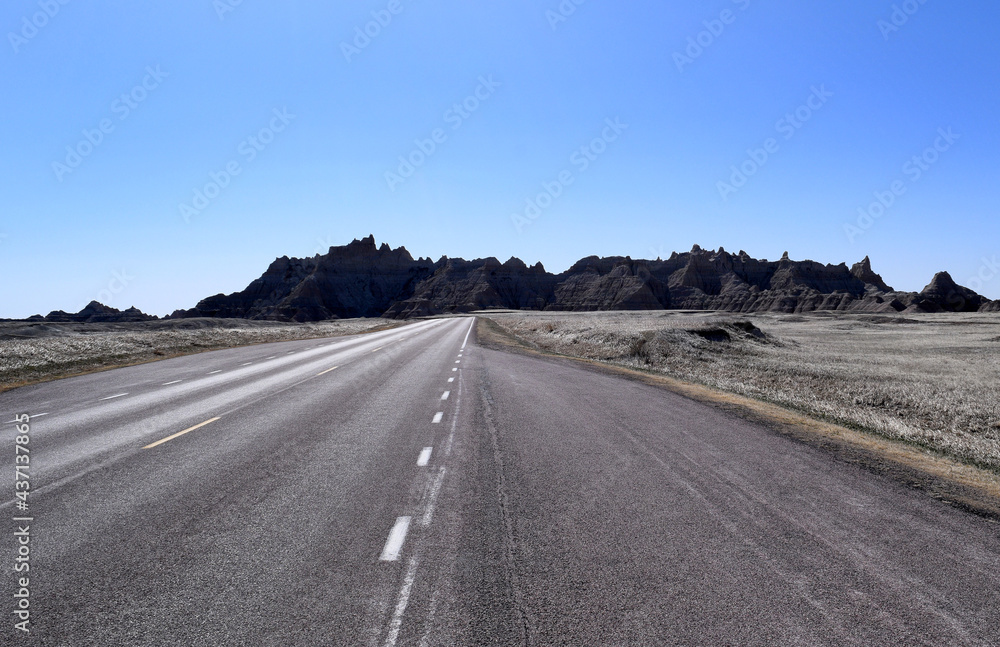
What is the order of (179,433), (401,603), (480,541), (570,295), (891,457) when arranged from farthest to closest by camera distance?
(570,295), (179,433), (891,457), (480,541), (401,603)

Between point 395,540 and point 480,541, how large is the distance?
0.74 m

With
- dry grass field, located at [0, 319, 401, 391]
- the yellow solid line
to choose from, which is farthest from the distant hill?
the yellow solid line

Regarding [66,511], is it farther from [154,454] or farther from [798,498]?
[798,498]

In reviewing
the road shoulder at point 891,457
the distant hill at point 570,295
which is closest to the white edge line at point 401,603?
the road shoulder at point 891,457

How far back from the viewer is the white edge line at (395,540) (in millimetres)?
4570

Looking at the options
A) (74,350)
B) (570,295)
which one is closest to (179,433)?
(74,350)

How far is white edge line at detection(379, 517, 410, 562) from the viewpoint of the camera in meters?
4.57

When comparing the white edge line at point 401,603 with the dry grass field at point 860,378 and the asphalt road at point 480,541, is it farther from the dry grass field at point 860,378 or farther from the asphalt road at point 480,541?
the dry grass field at point 860,378

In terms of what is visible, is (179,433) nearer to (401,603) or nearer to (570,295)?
(401,603)

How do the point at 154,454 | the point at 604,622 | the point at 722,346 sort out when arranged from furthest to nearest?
the point at 722,346 → the point at 154,454 → the point at 604,622

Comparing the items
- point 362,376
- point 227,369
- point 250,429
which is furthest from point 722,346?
point 250,429

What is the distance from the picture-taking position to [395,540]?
16.1ft

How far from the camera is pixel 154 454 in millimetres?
8125

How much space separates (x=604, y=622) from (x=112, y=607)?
3.30m
